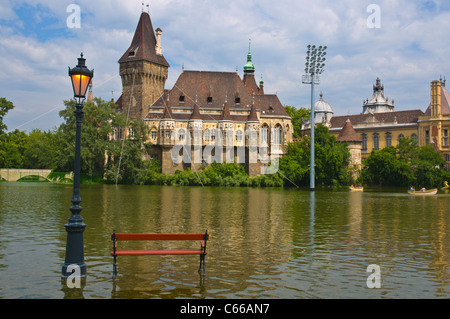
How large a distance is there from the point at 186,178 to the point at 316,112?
72991mm

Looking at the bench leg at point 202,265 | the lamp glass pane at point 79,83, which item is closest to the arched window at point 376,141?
the bench leg at point 202,265

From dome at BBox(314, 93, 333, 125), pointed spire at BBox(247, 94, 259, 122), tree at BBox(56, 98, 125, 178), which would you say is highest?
dome at BBox(314, 93, 333, 125)

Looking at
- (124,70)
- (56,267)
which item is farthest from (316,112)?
(56,267)

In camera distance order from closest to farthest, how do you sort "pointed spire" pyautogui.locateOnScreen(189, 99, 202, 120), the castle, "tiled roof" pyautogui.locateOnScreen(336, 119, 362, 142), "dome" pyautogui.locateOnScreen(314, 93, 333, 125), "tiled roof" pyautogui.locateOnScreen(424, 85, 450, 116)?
1. the castle
2. "pointed spire" pyautogui.locateOnScreen(189, 99, 202, 120)
3. "tiled roof" pyautogui.locateOnScreen(336, 119, 362, 142)
4. "tiled roof" pyautogui.locateOnScreen(424, 85, 450, 116)
5. "dome" pyautogui.locateOnScreen(314, 93, 333, 125)

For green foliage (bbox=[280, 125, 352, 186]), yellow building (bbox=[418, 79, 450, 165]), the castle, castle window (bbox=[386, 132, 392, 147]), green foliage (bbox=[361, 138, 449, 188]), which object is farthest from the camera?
castle window (bbox=[386, 132, 392, 147])

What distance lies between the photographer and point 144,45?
278 ft

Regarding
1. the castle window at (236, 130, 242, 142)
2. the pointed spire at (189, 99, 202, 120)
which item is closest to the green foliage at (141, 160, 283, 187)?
the castle window at (236, 130, 242, 142)

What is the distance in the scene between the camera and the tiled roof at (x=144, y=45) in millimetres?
84206

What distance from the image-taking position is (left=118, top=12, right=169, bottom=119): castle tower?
83.8 m

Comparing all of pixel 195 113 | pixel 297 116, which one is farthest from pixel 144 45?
pixel 297 116

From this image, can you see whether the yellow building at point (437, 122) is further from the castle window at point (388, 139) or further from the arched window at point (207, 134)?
the arched window at point (207, 134)

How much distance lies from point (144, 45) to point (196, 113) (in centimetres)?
1502

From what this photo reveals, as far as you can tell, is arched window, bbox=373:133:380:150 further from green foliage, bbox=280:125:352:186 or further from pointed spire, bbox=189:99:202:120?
pointed spire, bbox=189:99:202:120
